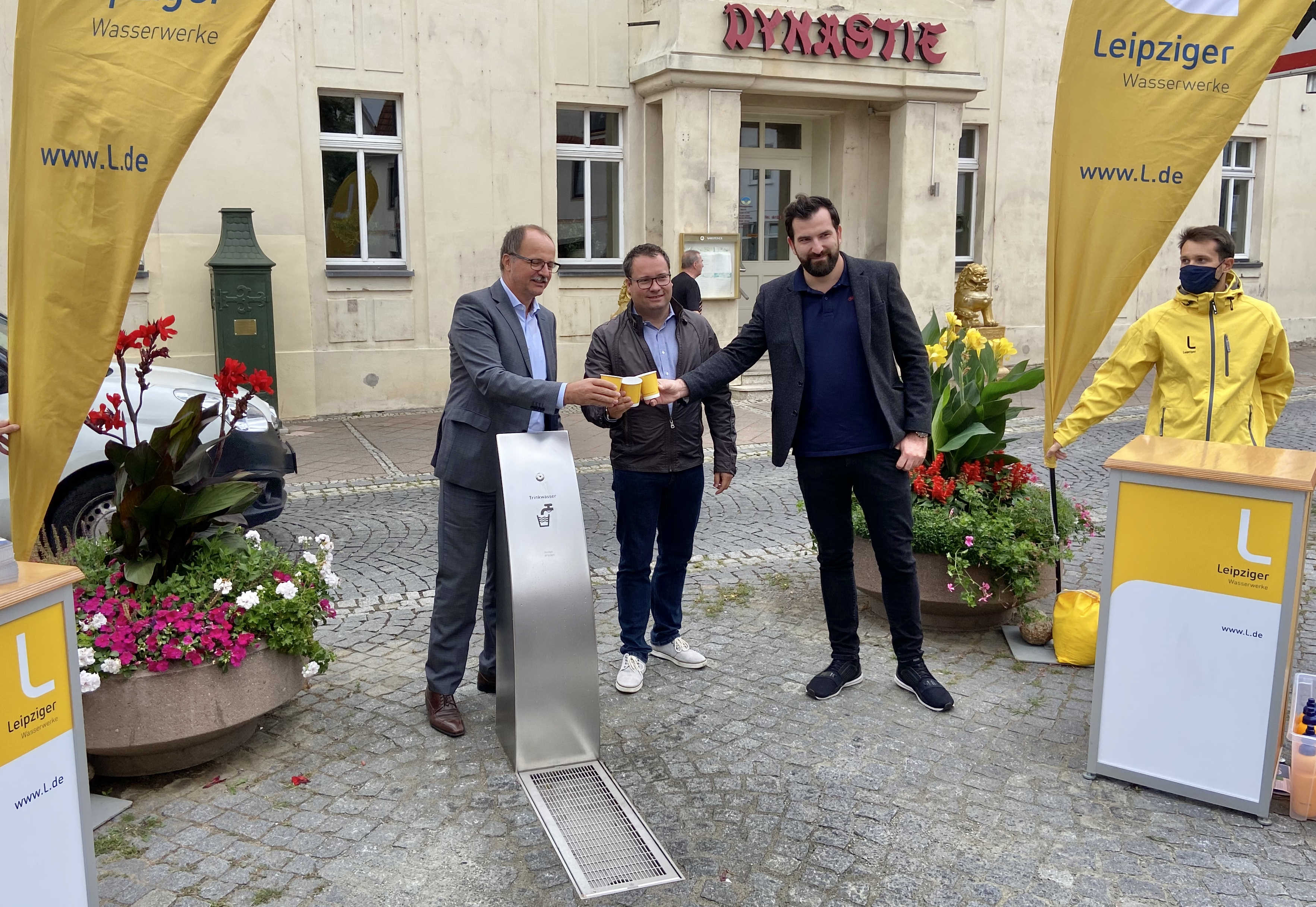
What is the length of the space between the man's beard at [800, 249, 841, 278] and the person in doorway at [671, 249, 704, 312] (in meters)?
6.74

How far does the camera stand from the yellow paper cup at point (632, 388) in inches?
162

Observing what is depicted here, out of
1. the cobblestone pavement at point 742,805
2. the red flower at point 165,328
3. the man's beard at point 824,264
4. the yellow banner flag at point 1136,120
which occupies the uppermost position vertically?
the yellow banner flag at point 1136,120

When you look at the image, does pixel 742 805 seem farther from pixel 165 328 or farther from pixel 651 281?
pixel 165 328

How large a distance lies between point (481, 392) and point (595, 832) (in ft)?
5.24

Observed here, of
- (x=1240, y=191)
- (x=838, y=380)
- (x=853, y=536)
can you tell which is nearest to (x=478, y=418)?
(x=838, y=380)

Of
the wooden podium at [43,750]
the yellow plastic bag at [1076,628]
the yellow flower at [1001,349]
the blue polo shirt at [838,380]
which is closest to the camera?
the wooden podium at [43,750]

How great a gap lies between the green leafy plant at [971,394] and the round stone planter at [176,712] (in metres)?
3.26

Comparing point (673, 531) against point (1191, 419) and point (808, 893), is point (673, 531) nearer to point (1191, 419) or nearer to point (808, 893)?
point (808, 893)

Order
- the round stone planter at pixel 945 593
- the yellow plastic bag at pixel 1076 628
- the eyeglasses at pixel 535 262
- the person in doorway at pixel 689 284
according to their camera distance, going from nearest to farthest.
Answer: the eyeglasses at pixel 535 262 → the yellow plastic bag at pixel 1076 628 → the round stone planter at pixel 945 593 → the person in doorway at pixel 689 284

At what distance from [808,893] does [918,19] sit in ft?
44.7

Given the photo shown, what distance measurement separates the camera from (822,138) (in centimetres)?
1591

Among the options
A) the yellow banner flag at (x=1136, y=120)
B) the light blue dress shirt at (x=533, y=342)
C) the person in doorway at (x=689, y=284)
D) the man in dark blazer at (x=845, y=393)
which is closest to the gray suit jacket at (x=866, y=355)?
the man in dark blazer at (x=845, y=393)

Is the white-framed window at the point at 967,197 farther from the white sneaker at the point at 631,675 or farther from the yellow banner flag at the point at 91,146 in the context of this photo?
the yellow banner flag at the point at 91,146

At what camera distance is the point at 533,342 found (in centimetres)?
424
